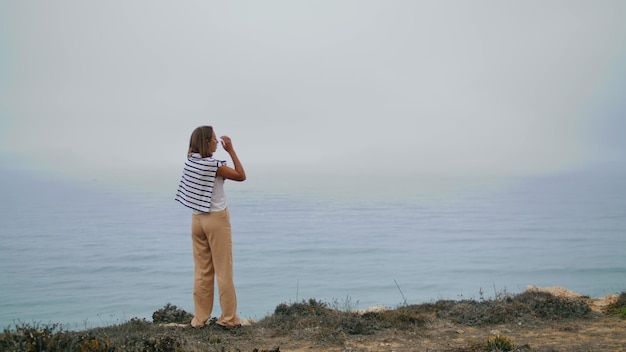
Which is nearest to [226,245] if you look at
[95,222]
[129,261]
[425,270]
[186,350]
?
[186,350]

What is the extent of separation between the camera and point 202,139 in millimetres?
7129

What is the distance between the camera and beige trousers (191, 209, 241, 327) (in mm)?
7191

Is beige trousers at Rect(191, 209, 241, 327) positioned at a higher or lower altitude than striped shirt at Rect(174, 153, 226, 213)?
lower

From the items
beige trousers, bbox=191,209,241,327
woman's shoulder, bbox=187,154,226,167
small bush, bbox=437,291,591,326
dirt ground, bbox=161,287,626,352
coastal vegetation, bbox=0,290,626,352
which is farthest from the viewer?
small bush, bbox=437,291,591,326

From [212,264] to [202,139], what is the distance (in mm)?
1670


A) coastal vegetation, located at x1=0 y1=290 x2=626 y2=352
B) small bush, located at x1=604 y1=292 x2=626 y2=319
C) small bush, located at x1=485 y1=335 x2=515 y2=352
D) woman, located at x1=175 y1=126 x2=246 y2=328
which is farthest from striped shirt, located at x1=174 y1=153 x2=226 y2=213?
small bush, located at x1=604 y1=292 x2=626 y2=319

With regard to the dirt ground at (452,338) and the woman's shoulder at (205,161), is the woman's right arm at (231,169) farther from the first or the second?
the dirt ground at (452,338)

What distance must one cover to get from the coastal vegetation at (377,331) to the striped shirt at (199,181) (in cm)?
160

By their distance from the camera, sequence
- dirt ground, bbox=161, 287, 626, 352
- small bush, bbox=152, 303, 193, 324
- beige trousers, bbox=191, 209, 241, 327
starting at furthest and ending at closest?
1. small bush, bbox=152, 303, 193, 324
2. beige trousers, bbox=191, 209, 241, 327
3. dirt ground, bbox=161, 287, 626, 352

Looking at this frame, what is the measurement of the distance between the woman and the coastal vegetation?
566 mm

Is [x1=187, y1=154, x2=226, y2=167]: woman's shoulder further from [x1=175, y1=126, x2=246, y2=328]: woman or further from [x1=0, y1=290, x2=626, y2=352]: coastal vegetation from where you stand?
[x1=0, y1=290, x2=626, y2=352]: coastal vegetation

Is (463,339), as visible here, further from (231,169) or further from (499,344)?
(231,169)

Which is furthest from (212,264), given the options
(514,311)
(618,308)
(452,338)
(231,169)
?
(618,308)

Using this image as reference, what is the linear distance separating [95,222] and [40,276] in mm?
34639
